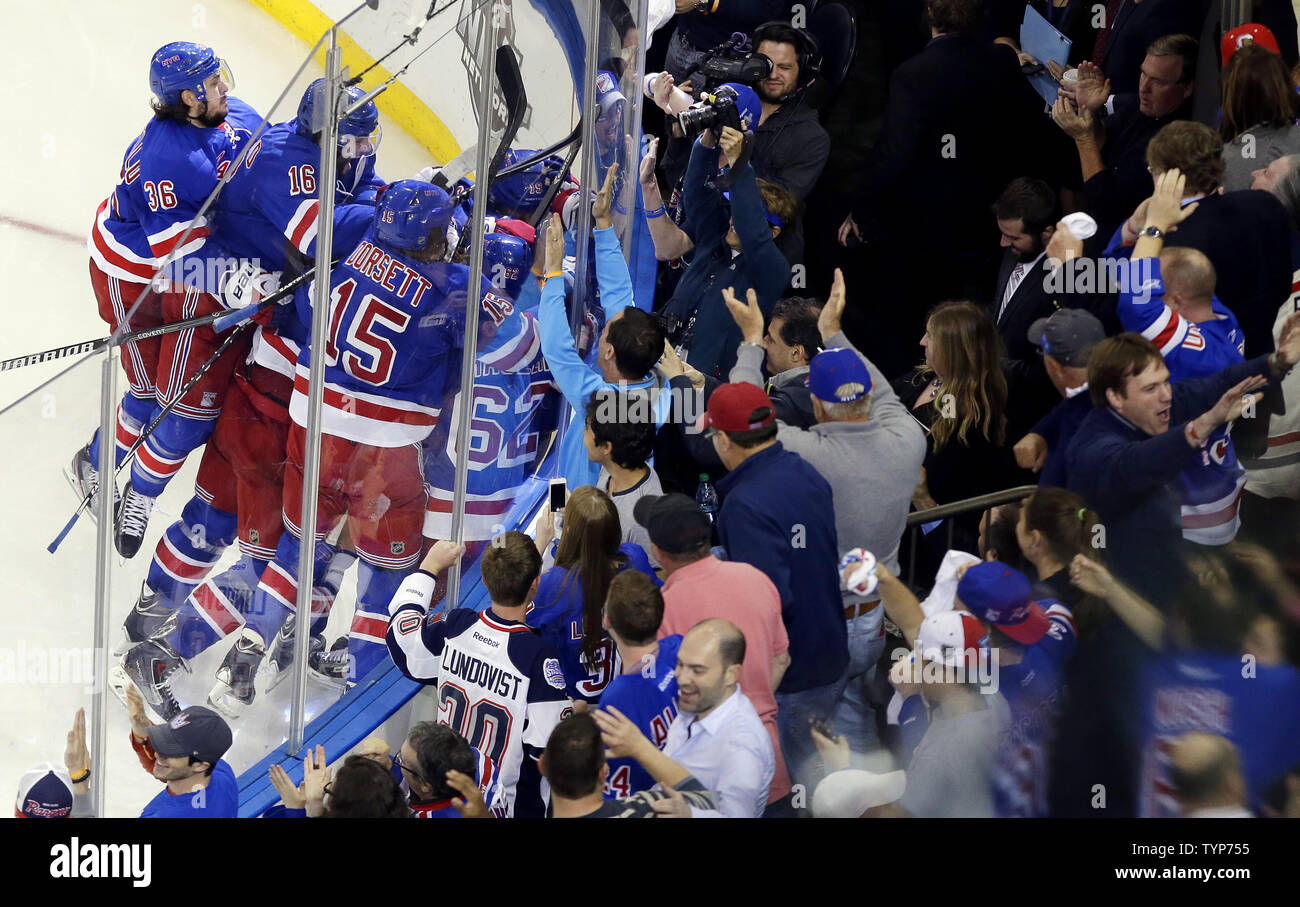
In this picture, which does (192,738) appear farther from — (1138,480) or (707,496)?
(1138,480)

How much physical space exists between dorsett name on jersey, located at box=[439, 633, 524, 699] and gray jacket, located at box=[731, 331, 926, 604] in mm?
766

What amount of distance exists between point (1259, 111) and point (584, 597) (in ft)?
6.94

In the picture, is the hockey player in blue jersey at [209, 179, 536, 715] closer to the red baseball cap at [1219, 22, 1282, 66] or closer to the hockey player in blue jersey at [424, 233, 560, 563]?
the hockey player in blue jersey at [424, 233, 560, 563]

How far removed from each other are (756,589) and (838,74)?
238 cm

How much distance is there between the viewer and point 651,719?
10.00ft

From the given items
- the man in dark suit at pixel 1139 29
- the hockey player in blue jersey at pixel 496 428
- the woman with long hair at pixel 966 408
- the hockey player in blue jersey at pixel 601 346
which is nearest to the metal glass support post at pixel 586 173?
the hockey player in blue jersey at pixel 601 346

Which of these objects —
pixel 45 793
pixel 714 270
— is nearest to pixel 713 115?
pixel 714 270

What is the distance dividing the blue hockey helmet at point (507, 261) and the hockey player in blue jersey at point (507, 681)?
884 millimetres

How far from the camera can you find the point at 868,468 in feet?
11.2

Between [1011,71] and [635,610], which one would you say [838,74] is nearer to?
[1011,71]

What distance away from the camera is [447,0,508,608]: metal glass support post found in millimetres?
3811

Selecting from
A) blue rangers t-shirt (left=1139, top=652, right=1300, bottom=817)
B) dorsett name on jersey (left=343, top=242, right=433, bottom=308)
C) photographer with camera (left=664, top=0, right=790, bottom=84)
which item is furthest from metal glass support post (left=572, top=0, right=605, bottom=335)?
blue rangers t-shirt (left=1139, top=652, right=1300, bottom=817)

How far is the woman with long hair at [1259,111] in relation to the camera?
3.87 metres
